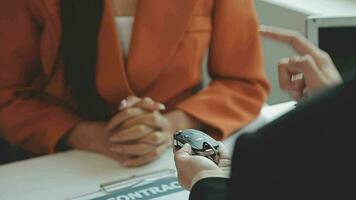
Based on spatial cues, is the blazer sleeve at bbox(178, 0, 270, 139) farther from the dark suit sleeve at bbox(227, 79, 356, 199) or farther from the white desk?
the dark suit sleeve at bbox(227, 79, 356, 199)

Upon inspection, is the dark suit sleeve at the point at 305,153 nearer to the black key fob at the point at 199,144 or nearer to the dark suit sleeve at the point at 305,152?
the dark suit sleeve at the point at 305,152

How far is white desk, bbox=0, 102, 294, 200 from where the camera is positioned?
2.51 ft

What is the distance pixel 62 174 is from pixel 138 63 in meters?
0.23

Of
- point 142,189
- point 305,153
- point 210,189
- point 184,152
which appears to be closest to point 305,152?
point 305,153

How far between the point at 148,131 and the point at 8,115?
0.26 m

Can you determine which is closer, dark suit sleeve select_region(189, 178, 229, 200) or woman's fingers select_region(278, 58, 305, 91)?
dark suit sleeve select_region(189, 178, 229, 200)

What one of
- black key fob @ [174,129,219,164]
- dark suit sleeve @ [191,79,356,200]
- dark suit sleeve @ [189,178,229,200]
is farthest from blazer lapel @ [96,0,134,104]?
dark suit sleeve @ [191,79,356,200]

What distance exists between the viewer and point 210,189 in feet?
1.48

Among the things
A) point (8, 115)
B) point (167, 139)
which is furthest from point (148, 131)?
point (8, 115)

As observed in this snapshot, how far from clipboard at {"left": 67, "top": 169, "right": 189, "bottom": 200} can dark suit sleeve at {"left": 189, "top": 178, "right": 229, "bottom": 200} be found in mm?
267

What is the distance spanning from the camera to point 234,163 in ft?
1.10

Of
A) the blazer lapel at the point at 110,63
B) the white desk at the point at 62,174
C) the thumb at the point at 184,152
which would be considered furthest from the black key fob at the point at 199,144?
the blazer lapel at the point at 110,63

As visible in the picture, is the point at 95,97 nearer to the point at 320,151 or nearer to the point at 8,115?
the point at 8,115

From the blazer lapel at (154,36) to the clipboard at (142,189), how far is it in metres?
0.20
